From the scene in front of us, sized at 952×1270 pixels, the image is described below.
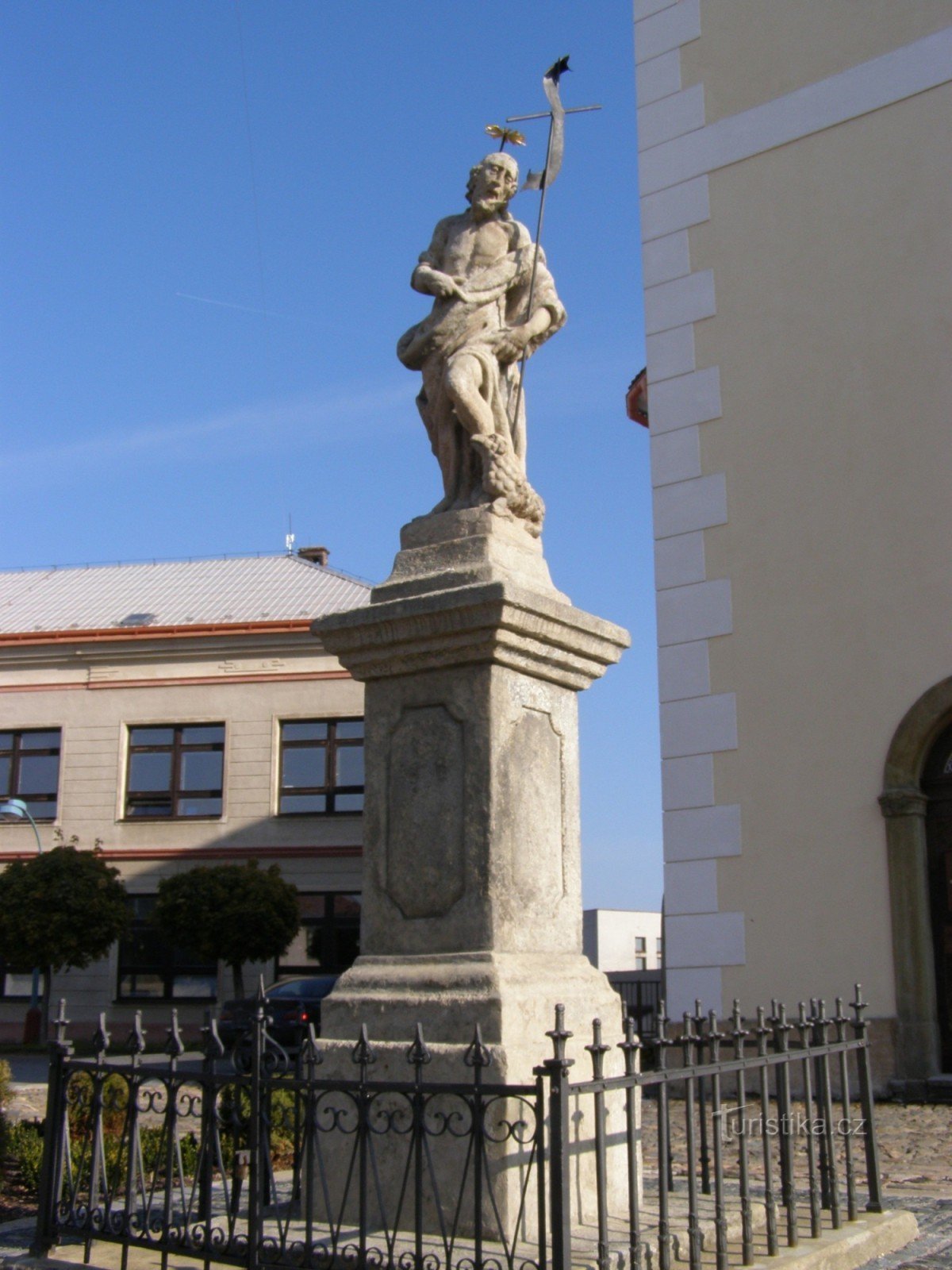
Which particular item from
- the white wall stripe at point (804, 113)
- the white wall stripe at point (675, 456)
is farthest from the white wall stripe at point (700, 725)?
the white wall stripe at point (804, 113)

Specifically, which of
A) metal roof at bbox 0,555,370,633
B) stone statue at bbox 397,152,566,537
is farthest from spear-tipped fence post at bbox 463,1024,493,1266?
metal roof at bbox 0,555,370,633

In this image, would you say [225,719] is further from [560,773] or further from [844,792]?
[560,773]

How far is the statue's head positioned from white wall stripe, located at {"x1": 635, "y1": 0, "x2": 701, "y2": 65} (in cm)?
703

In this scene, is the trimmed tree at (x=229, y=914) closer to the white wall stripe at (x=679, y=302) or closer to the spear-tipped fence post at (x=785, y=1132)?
the white wall stripe at (x=679, y=302)

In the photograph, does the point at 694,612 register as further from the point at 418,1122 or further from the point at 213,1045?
the point at 418,1122

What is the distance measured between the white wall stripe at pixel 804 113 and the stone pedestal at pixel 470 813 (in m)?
7.24

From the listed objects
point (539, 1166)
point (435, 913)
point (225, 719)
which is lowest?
point (539, 1166)

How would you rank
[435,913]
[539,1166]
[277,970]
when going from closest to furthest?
1. [539,1166]
2. [435,913]
3. [277,970]

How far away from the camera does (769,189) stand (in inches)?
450

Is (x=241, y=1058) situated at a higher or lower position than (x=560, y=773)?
lower

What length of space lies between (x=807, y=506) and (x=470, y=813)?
253 inches

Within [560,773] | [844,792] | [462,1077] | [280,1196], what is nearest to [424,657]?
[560,773]

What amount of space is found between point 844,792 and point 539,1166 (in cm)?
674

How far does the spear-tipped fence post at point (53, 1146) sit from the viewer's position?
16.3 ft
